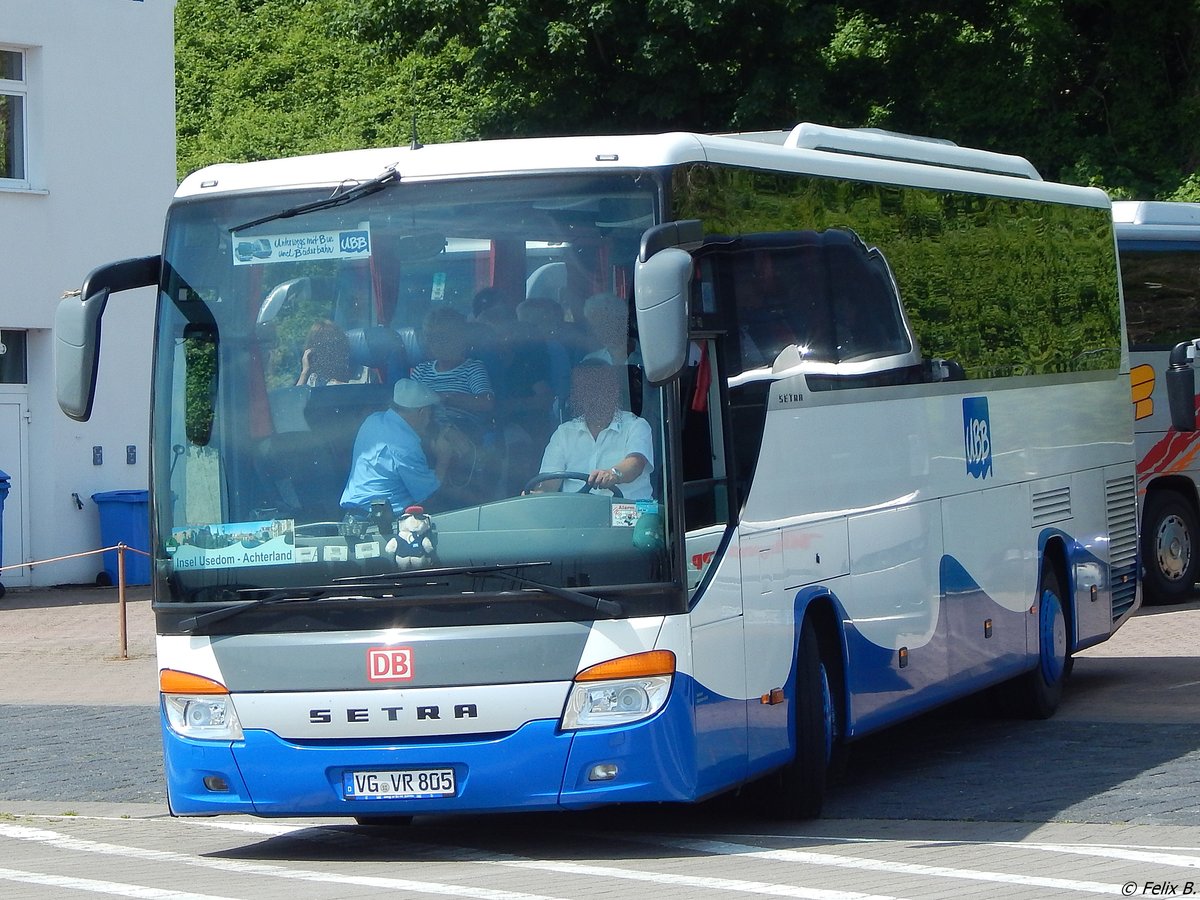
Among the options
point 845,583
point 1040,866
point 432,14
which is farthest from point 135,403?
point 1040,866

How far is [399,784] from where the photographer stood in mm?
8516

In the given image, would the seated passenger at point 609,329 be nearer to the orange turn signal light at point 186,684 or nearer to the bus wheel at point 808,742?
the bus wheel at point 808,742

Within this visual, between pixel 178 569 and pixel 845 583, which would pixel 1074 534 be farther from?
pixel 178 569

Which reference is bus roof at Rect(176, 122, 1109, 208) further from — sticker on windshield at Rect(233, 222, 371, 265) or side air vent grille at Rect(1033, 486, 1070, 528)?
side air vent grille at Rect(1033, 486, 1070, 528)

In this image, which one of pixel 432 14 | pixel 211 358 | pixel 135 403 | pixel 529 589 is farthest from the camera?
pixel 432 14

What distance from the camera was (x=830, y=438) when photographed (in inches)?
397

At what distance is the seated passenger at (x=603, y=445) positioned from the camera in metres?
8.39

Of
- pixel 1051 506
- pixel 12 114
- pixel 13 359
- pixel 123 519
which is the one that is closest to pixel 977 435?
pixel 1051 506

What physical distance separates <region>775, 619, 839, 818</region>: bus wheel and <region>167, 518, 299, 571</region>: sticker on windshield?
2579 millimetres

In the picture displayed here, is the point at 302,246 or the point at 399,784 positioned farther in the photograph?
the point at 302,246

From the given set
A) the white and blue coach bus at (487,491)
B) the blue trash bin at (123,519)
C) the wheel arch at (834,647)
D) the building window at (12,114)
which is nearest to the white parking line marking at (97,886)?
the white and blue coach bus at (487,491)

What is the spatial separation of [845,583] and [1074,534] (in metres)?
4.23

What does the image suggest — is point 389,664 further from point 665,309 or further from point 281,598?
point 665,309

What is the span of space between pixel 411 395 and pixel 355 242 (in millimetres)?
735
